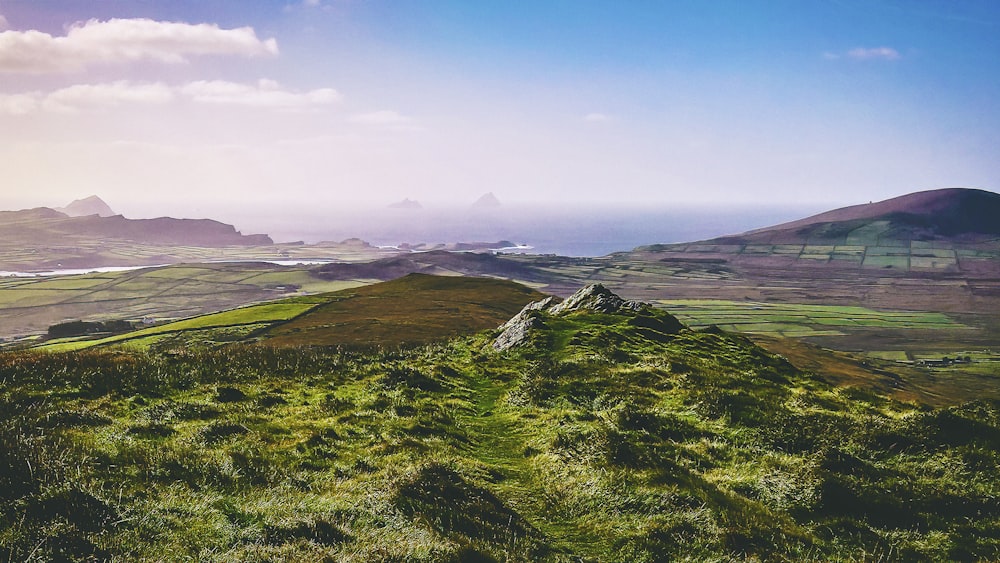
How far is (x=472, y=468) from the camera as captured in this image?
588 inches

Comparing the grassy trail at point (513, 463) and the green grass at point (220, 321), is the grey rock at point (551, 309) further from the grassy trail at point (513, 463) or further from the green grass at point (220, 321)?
the green grass at point (220, 321)

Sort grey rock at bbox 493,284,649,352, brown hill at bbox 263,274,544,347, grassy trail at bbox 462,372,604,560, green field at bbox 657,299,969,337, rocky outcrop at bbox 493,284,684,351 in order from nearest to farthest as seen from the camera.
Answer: grassy trail at bbox 462,372,604,560 → grey rock at bbox 493,284,649,352 → rocky outcrop at bbox 493,284,684,351 → brown hill at bbox 263,274,544,347 → green field at bbox 657,299,969,337

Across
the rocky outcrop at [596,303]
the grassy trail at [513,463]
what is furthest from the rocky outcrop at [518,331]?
the grassy trail at [513,463]

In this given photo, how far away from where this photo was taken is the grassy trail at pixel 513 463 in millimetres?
11656

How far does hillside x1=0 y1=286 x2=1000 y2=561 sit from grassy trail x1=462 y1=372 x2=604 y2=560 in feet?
0.28

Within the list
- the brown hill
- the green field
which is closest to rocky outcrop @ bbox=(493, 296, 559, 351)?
the brown hill

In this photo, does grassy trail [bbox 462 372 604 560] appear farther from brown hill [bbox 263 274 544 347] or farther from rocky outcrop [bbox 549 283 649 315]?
brown hill [bbox 263 274 544 347]

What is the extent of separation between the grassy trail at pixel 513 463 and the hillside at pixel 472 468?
0.09 m

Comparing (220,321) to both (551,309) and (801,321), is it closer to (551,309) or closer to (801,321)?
(551,309)

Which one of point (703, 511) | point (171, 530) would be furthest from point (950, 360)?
point (171, 530)

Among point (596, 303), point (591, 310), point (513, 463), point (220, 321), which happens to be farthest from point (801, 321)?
point (513, 463)

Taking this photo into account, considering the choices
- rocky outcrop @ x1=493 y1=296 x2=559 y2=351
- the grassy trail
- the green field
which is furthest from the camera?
the green field

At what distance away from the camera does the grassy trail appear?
459 inches

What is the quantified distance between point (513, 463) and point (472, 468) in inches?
88.9
